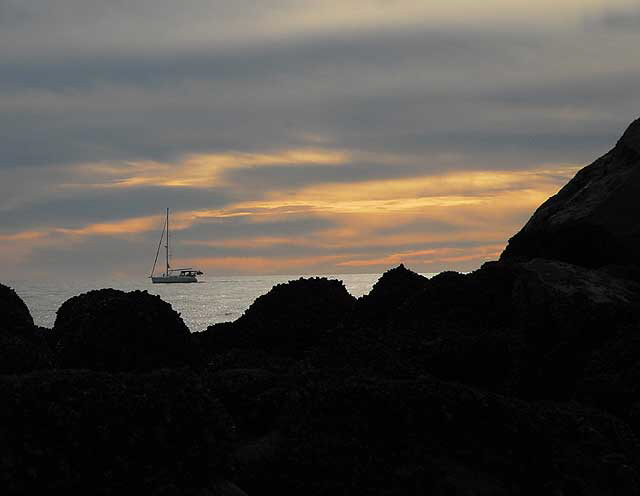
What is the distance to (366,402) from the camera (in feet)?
21.9

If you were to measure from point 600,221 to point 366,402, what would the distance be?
31.4 ft

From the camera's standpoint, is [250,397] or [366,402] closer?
[366,402]

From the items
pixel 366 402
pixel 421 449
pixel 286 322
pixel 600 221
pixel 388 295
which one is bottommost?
pixel 421 449

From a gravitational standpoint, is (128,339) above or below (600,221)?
below

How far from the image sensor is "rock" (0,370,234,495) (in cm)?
533

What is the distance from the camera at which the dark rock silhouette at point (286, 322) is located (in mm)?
14852

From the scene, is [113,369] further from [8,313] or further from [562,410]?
[562,410]

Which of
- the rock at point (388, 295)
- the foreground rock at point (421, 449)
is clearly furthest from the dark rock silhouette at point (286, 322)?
the foreground rock at point (421, 449)

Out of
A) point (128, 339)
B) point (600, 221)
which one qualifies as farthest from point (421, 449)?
point (600, 221)

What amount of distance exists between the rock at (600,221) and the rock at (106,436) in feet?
34.1

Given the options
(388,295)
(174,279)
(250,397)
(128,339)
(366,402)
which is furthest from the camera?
(174,279)

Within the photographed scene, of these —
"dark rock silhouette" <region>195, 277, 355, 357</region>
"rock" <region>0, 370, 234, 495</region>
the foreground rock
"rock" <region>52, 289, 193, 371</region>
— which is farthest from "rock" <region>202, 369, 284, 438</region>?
"dark rock silhouette" <region>195, 277, 355, 357</region>

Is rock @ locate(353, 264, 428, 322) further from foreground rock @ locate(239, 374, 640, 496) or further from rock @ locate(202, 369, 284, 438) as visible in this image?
foreground rock @ locate(239, 374, 640, 496)

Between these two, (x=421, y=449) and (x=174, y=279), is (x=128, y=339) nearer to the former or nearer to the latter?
(x=421, y=449)
